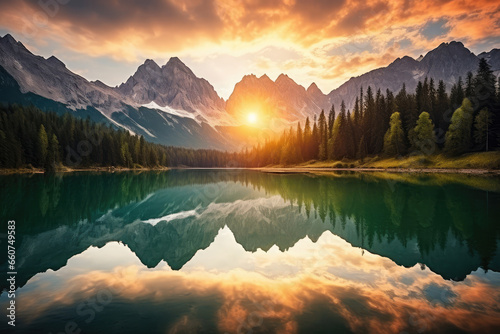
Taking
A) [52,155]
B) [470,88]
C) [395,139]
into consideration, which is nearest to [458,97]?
[470,88]

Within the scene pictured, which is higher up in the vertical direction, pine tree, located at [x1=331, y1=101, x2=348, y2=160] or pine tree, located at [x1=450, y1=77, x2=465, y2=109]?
pine tree, located at [x1=450, y1=77, x2=465, y2=109]

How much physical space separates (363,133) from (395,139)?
19530 mm

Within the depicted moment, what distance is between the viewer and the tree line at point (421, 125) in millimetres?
83375

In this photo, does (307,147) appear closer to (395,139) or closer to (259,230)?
(395,139)

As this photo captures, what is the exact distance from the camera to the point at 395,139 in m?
106

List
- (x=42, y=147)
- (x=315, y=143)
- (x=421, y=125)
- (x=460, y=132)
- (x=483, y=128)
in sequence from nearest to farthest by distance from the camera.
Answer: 1. (x=483, y=128)
2. (x=460, y=132)
3. (x=421, y=125)
4. (x=42, y=147)
5. (x=315, y=143)

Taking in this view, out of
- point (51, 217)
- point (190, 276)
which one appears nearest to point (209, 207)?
point (51, 217)

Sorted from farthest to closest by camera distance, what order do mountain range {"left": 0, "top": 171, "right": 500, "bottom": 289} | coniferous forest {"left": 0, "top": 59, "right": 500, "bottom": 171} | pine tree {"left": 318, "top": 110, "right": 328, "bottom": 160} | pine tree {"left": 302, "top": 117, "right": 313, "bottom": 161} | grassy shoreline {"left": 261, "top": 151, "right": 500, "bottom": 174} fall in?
pine tree {"left": 302, "top": 117, "right": 313, "bottom": 161}, pine tree {"left": 318, "top": 110, "right": 328, "bottom": 160}, coniferous forest {"left": 0, "top": 59, "right": 500, "bottom": 171}, grassy shoreline {"left": 261, "top": 151, "right": 500, "bottom": 174}, mountain range {"left": 0, "top": 171, "right": 500, "bottom": 289}

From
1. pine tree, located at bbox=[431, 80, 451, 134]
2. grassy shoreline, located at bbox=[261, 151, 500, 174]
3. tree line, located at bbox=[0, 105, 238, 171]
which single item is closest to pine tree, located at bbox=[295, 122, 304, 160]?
grassy shoreline, located at bbox=[261, 151, 500, 174]

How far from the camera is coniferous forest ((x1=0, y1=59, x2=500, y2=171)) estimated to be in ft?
279

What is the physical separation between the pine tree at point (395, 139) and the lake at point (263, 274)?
8732 centimetres

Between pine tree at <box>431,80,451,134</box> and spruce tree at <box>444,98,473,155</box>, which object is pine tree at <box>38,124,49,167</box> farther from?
pine tree at <box>431,80,451,134</box>

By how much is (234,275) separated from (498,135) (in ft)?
325

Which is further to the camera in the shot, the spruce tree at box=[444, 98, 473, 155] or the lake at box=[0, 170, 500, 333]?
the spruce tree at box=[444, 98, 473, 155]
